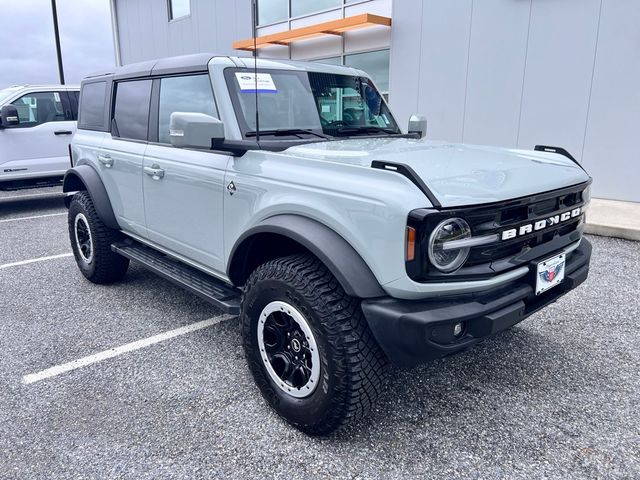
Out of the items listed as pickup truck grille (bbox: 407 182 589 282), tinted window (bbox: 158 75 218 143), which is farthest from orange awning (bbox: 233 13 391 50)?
pickup truck grille (bbox: 407 182 589 282)

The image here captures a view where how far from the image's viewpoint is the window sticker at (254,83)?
123 inches

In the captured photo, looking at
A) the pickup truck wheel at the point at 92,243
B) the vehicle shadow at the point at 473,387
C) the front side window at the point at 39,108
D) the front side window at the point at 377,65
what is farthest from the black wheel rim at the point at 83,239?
the front side window at the point at 377,65

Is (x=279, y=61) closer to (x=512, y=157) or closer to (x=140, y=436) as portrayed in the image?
(x=512, y=157)

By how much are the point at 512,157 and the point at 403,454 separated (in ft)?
5.66

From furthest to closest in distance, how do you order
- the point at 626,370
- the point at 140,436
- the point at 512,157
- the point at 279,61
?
the point at 279,61 → the point at 626,370 → the point at 512,157 → the point at 140,436

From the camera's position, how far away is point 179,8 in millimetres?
16172

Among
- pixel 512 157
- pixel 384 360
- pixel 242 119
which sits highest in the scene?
pixel 242 119

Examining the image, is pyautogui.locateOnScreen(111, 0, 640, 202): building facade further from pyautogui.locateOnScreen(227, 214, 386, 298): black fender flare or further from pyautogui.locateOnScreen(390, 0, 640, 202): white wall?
pyautogui.locateOnScreen(227, 214, 386, 298): black fender flare

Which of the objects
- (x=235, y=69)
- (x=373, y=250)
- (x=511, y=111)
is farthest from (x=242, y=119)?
(x=511, y=111)

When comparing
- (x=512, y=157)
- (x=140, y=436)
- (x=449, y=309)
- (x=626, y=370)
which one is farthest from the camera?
(x=626, y=370)

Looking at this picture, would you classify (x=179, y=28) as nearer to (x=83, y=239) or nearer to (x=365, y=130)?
(x=83, y=239)

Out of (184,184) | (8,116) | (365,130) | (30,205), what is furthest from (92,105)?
(30,205)

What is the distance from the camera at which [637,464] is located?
88.3 inches

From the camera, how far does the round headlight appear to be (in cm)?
201
